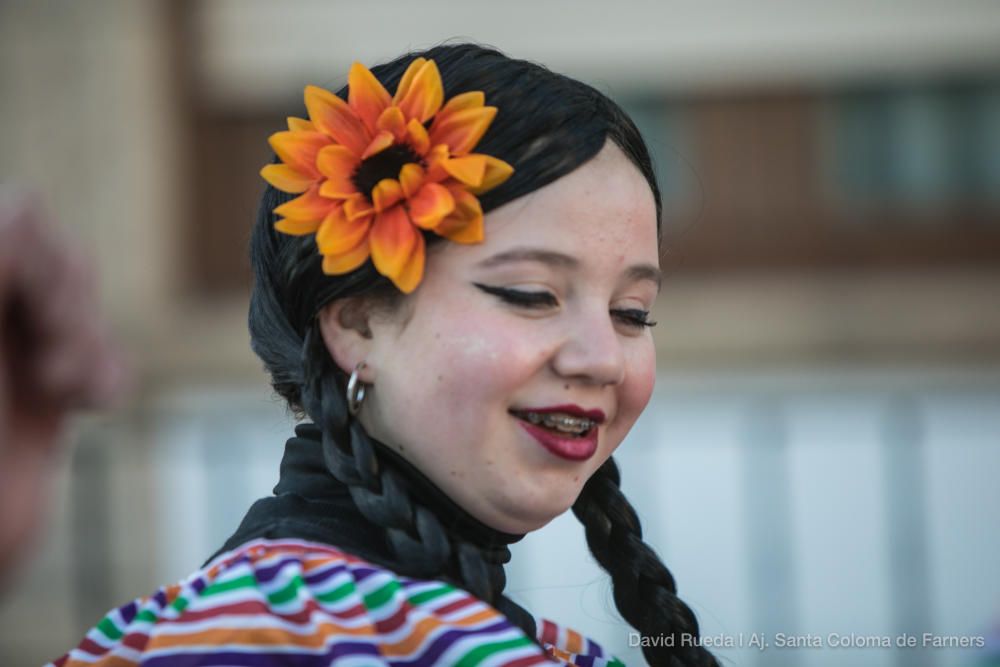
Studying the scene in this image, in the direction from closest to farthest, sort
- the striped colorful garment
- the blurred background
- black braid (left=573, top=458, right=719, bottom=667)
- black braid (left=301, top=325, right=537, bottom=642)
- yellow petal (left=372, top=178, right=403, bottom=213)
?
the striped colorful garment → black braid (left=301, top=325, right=537, bottom=642) → yellow petal (left=372, top=178, right=403, bottom=213) → black braid (left=573, top=458, right=719, bottom=667) → the blurred background

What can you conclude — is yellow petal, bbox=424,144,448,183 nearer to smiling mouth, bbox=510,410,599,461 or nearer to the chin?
smiling mouth, bbox=510,410,599,461

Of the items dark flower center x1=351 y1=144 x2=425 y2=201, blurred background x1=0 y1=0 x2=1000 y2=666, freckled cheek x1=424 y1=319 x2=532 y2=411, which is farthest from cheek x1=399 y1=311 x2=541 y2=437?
blurred background x1=0 y1=0 x2=1000 y2=666

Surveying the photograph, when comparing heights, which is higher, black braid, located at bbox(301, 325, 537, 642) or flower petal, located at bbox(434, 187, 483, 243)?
flower petal, located at bbox(434, 187, 483, 243)

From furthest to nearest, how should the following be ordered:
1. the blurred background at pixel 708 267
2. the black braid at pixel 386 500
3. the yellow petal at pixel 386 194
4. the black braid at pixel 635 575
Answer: the blurred background at pixel 708 267 → the black braid at pixel 635 575 → the yellow petal at pixel 386 194 → the black braid at pixel 386 500

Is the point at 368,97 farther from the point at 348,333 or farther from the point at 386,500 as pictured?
the point at 386,500

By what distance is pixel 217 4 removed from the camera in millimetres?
7539

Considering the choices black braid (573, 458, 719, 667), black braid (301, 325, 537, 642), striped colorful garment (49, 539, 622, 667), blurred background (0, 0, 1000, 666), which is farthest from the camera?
blurred background (0, 0, 1000, 666)

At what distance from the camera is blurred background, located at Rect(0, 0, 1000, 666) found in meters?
7.09

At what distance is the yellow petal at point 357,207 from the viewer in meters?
1.81

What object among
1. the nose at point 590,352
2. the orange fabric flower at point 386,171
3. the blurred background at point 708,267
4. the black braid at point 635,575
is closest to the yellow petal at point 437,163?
the orange fabric flower at point 386,171

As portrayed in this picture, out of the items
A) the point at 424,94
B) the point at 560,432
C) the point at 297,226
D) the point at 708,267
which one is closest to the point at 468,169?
the point at 424,94

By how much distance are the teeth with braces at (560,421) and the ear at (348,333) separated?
21 cm

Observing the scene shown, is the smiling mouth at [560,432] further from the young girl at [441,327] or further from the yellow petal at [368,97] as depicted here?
the yellow petal at [368,97]

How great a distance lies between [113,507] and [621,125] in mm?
5929
